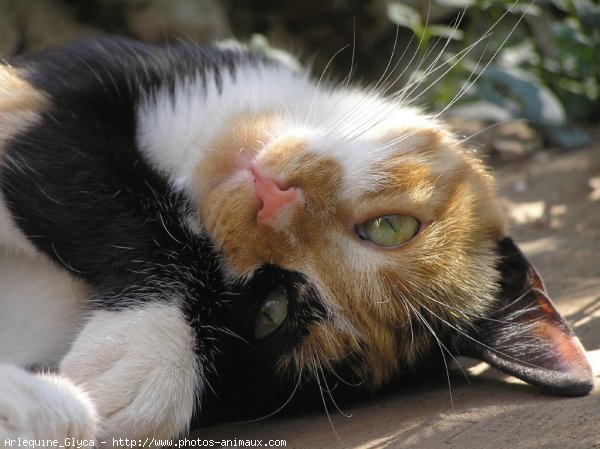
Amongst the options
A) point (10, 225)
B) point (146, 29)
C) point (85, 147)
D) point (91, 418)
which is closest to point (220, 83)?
point (85, 147)

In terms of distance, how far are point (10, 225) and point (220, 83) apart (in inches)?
32.2

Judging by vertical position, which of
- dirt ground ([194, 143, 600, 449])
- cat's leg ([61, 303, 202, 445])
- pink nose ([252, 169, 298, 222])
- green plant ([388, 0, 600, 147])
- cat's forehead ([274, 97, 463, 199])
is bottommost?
dirt ground ([194, 143, 600, 449])

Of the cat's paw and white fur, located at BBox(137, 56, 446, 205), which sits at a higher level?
white fur, located at BBox(137, 56, 446, 205)

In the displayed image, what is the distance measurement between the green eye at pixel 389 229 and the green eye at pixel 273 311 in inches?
10.3

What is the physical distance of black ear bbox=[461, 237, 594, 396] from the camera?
1946 millimetres

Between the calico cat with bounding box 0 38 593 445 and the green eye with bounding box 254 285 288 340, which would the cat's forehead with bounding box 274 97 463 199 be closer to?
the calico cat with bounding box 0 38 593 445

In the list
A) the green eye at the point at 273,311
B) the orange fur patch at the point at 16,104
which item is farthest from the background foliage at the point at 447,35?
the green eye at the point at 273,311

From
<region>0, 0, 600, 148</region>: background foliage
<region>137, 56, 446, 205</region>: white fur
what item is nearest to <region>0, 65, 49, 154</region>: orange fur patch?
<region>137, 56, 446, 205</region>: white fur

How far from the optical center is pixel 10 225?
2.11 m

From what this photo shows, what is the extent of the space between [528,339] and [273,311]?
2.19 ft

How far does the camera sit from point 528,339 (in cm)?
207

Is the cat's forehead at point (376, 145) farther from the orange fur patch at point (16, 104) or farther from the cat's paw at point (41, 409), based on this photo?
the cat's paw at point (41, 409)

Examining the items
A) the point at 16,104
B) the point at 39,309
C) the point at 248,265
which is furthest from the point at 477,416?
the point at 16,104

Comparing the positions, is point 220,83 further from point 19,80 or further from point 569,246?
point 569,246
